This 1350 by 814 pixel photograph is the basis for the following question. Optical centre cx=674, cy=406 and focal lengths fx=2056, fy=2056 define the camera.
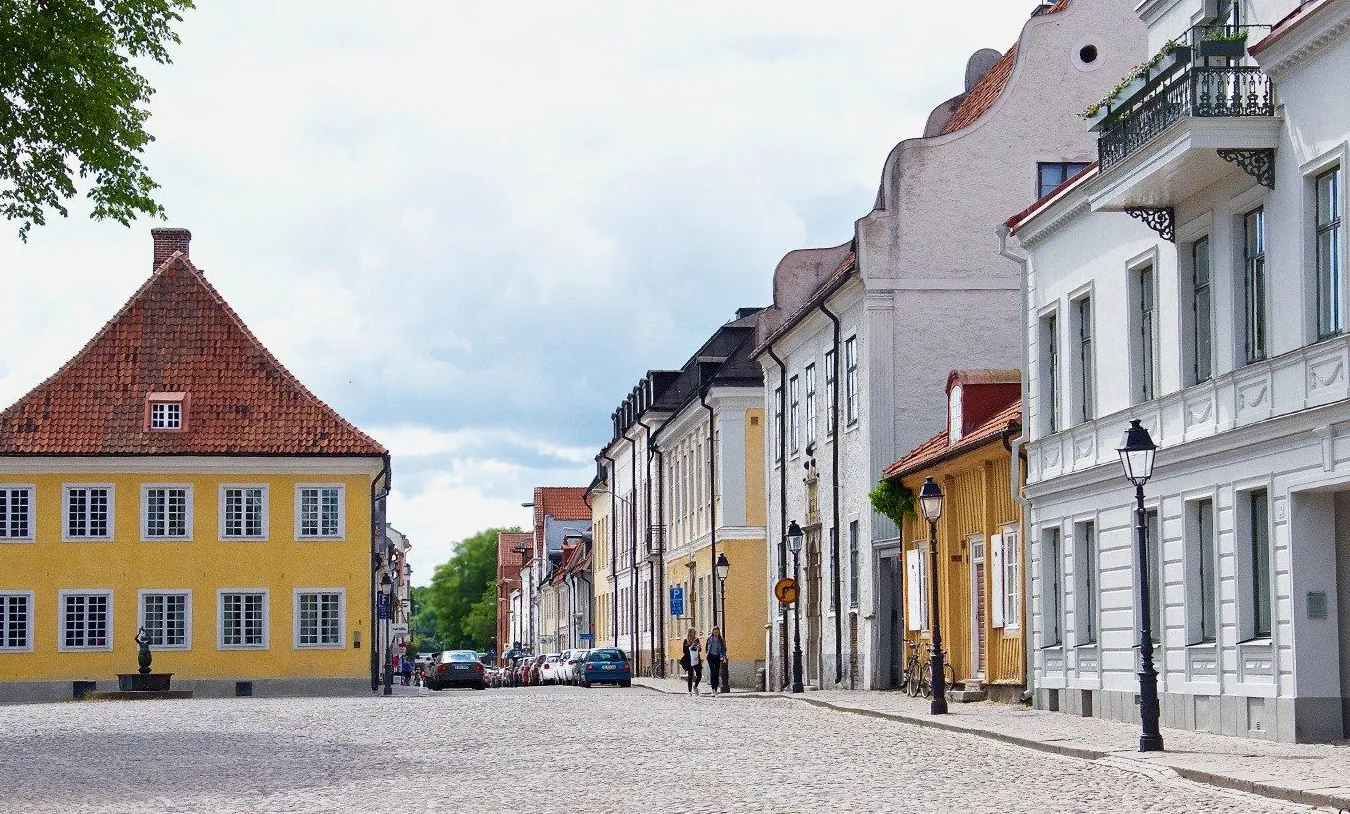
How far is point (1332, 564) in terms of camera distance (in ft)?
64.6

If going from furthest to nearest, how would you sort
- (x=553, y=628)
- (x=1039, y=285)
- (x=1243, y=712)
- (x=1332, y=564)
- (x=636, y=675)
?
(x=553, y=628) → (x=636, y=675) → (x=1039, y=285) → (x=1243, y=712) → (x=1332, y=564)

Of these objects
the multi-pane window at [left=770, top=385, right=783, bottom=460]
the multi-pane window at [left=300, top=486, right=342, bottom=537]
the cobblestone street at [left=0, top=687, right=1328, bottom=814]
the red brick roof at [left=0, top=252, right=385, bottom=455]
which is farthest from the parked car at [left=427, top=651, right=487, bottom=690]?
the cobblestone street at [left=0, top=687, right=1328, bottom=814]

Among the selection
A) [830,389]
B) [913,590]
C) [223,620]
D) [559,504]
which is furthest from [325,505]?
[559,504]

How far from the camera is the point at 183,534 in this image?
54000mm

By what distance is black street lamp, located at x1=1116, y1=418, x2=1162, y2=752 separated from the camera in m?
19.2

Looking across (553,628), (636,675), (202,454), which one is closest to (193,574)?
(202,454)

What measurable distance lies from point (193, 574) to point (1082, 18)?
28.2m

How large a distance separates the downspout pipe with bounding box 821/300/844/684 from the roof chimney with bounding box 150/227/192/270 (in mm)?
24435

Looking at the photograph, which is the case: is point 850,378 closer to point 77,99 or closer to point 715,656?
point 715,656

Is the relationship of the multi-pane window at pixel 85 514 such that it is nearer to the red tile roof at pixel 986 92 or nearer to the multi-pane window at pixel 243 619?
the multi-pane window at pixel 243 619

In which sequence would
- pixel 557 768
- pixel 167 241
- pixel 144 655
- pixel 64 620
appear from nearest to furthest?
1. pixel 557 768
2. pixel 144 655
3. pixel 64 620
4. pixel 167 241

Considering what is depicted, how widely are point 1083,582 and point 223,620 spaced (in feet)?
106

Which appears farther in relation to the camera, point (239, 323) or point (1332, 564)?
point (239, 323)

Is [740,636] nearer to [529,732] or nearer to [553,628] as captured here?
[529,732]
